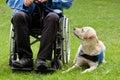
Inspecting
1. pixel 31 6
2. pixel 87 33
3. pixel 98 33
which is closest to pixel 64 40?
pixel 87 33

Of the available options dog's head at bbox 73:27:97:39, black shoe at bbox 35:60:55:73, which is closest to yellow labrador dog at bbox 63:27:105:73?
dog's head at bbox 73:27:97:39

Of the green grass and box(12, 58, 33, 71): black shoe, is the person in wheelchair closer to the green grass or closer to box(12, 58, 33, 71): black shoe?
box(12, 58, 33, 71): black shoe

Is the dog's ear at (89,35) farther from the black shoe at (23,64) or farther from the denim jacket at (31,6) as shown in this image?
the black shoe at (23,64)

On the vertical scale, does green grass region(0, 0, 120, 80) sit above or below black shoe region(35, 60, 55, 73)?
below

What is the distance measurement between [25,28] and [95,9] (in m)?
11.2

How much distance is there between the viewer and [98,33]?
1058 cm

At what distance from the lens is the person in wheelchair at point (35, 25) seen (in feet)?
18.3

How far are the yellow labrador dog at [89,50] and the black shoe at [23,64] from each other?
21.6 inches

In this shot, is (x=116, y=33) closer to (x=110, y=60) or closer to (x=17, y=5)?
(x=110, y=60)

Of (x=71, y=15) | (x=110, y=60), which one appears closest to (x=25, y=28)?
(x=110, y=60)

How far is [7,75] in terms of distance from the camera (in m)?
5.61

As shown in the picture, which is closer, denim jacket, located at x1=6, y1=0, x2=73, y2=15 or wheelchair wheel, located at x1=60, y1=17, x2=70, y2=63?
denim jacket, located at x1=6, y1=0, x2=73, y2=15

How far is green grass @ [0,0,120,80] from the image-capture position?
18.1 feet

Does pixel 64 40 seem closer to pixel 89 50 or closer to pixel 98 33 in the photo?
pixel 89 50
